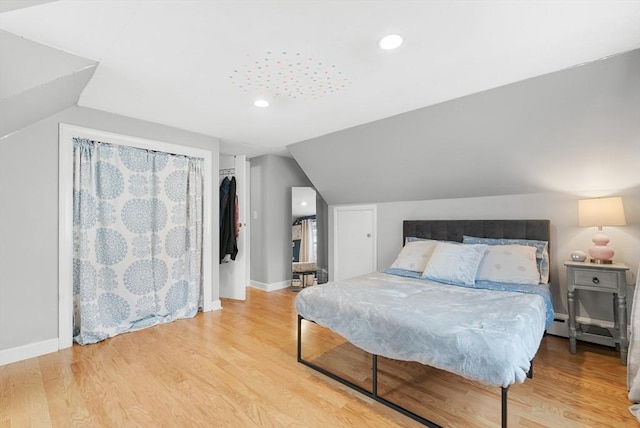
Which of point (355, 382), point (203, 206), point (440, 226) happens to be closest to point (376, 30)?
point (355, 382)

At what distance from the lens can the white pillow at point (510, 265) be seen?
9.02 ft

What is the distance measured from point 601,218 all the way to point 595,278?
52cm

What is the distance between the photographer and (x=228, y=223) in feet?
14.6

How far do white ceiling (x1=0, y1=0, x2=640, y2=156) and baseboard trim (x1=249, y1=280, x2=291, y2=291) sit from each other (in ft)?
10.1

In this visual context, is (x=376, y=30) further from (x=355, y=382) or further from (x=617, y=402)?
(x=617, y=402)

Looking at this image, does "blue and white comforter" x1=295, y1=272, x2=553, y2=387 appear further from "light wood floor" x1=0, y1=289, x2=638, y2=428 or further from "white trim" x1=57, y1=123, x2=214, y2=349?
"white trim" x1=57, y1=123, x2=214, y2=349

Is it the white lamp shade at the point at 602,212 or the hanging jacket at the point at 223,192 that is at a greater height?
the hanging jacket at the point at 223,192

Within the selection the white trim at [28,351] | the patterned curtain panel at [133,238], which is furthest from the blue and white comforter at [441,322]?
the white trim at [28,351]

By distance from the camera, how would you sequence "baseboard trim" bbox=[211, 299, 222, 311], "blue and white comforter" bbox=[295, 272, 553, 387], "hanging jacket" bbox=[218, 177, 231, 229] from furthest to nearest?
"hanging jacket" bbox=[218, 177, 231, 229] → "baseboard trim" bbox=[211, 299, 222, 311] → "blue and white comforter" bbox=[295, 272, 553, 387]

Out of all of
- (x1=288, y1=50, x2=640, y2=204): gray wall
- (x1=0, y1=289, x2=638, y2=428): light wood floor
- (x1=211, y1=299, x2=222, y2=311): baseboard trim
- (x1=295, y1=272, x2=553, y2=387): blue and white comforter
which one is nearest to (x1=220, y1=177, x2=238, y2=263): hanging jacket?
(x1=211, y1=299, x2=222, y2=311): baseboard trim

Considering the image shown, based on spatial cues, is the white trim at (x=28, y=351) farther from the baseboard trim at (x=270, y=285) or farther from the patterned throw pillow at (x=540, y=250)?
the patterned throw pillow at (x=540, y=250)

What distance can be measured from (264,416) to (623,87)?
337 centimetres

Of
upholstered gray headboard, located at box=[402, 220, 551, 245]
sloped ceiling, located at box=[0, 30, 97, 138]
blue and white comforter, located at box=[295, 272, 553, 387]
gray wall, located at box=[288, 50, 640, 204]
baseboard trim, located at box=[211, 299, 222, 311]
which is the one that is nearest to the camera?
blue and white comforter, located at box=[295, 272, 553, 387]

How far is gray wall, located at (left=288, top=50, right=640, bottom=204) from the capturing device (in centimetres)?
232
